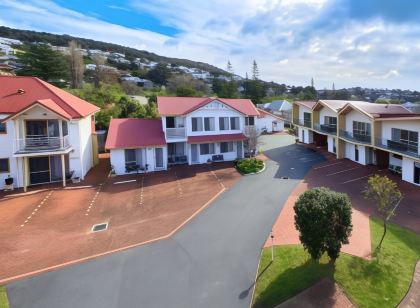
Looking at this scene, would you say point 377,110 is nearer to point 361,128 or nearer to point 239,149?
point 361,128

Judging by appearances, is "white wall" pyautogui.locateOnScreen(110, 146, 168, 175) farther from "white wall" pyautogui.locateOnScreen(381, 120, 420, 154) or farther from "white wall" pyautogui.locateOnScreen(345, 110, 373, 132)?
"white wall" pyautogui.locateOnScreen(381, 120, 420, 154)

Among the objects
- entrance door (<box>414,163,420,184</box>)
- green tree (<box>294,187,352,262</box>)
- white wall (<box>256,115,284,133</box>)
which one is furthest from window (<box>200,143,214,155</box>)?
white wall (<box>256,115,284,133</box>)

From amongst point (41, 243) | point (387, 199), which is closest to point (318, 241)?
point (387, 199)

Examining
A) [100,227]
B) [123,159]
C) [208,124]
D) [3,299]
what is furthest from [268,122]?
[3,299]

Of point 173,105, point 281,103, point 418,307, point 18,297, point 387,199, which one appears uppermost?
point 281,103

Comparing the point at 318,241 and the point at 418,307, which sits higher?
the point at 318,241

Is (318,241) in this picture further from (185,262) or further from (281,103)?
(281,103)
